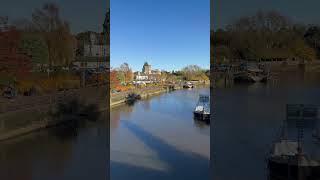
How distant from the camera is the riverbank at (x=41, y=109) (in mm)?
4777

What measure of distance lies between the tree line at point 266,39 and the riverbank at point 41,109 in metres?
2.01

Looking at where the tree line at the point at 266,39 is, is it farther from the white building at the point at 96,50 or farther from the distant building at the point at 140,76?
the distant building at the point at 140,76

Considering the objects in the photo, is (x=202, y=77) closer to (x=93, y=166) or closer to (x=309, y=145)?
(x=93, y=166)

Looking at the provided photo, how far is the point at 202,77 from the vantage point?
8555 millimetres

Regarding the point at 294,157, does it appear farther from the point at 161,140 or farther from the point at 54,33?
the point at 161,140

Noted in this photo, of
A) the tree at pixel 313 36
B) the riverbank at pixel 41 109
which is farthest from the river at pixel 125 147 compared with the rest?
the tree at pixel 313 36

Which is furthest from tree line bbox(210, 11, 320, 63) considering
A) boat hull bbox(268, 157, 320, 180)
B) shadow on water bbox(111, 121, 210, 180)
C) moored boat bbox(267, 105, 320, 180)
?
shadow on water bbox(111, 121, 210, 180)

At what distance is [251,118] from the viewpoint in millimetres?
4609

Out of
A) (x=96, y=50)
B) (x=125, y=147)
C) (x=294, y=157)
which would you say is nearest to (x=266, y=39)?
(x=294, y=157)

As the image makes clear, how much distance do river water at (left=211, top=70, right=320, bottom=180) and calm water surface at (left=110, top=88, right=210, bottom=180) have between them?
291cm

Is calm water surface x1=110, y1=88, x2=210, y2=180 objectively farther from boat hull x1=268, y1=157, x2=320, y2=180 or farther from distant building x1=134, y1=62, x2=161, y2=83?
boat hull x1=268, y1=157, x2=320, y2=180

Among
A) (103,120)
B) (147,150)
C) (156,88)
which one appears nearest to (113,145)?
(147,150)

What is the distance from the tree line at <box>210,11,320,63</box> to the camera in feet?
13.8

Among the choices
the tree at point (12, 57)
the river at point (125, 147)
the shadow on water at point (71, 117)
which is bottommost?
the river at point (125, 147)
